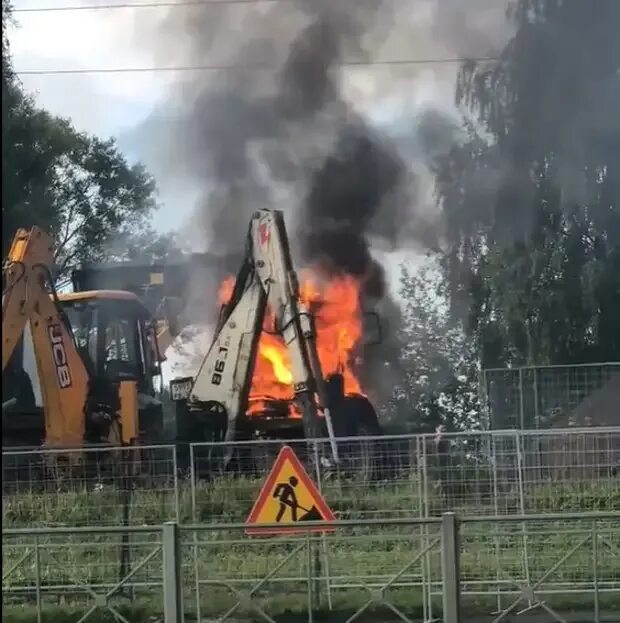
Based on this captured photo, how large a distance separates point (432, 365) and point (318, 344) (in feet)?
3.21

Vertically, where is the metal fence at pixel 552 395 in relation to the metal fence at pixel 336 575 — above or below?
above

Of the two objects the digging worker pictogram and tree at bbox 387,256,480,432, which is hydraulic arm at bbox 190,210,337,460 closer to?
tree at bbox 387,256,480,432

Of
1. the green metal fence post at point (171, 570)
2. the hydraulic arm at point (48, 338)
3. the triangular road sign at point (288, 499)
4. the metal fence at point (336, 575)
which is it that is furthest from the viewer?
the hydraulic arm at point (48, 338)

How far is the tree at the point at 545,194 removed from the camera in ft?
26.2

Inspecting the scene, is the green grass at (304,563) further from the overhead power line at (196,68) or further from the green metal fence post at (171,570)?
the overhead power line at (196,68)

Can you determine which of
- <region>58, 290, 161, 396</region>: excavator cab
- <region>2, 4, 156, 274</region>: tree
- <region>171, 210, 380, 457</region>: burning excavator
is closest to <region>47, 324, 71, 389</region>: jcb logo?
<region>58, 290, 161, 396</region>: excavator cab

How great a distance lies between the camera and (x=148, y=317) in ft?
26.9

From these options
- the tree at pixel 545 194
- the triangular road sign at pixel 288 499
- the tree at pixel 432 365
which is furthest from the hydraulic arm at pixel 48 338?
the tree at pixel 545 194

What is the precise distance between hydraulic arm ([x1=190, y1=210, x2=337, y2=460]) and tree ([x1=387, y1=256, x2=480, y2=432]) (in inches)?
28.6

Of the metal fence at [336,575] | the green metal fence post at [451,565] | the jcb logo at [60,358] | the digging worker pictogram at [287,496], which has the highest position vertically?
the jcb logo at [60,358]

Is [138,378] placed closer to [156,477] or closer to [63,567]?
[156,477]

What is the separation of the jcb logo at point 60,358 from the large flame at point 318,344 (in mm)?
1429

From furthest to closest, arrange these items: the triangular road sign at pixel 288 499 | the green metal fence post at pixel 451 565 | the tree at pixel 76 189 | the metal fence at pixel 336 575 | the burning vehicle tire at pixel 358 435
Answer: the tree at pixel 76 189 → the burning vehicle tire at pixel 358 435 → the metal fence at pixel 336 575 → the triangular road sign at pixel 288 499 → the green metal fence post at pixel 451 565

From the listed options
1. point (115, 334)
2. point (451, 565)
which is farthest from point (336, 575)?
point (115, 334)
